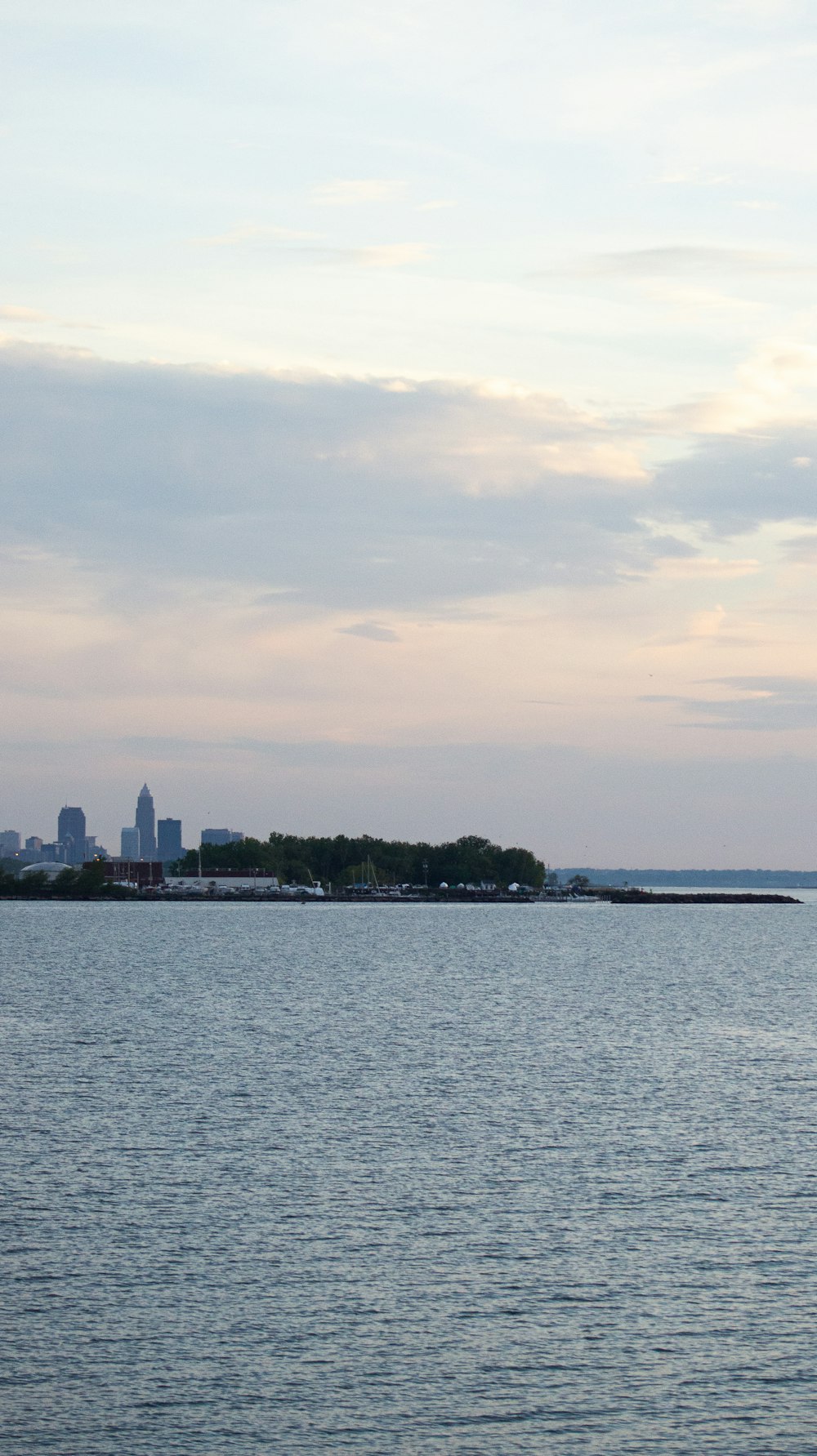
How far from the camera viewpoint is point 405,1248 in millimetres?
34031

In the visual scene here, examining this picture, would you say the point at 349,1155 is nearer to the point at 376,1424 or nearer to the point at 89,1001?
the point at 376,1424

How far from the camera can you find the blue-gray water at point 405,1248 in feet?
79.9

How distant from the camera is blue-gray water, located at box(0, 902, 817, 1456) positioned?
24.4 meters

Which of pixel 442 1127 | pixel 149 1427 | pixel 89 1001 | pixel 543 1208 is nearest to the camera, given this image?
pixel 149 1427

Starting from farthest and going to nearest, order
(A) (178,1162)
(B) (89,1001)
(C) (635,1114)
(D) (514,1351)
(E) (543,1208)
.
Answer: (B) (89,1001)
(C) (635,1114)
(A) (178,1162)
(E) (543,1208)
(D) (514,1351)

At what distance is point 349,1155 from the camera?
44.0 m

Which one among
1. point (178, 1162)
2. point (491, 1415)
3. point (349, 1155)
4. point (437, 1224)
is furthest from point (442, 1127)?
point (491, 1415)

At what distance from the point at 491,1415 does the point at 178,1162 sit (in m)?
20.3

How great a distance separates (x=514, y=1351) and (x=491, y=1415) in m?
3.01

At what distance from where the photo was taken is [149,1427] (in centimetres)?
2362

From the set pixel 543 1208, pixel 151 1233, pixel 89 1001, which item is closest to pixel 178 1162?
pixel 151 1233

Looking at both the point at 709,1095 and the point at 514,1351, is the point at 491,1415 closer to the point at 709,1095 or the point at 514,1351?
the point at 514,1351

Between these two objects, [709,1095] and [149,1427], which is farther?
[709,1095]

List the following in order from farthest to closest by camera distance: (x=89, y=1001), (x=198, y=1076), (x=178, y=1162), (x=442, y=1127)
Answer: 1. (x=89, y=1001)
2. (x=198, y=1076)
3. (x=442, y=1127)
4. (x=178, y=1162)
